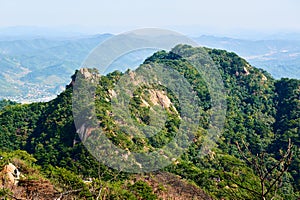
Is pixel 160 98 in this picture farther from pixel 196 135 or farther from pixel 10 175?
pixel 10 175

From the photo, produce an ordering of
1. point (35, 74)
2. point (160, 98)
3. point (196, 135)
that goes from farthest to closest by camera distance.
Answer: point (35, 74) → point (160, 98) → point (196, 135)

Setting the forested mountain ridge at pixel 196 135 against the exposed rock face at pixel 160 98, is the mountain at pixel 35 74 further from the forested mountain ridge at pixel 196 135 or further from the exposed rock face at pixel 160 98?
the exposed rock face at pixel 160 98

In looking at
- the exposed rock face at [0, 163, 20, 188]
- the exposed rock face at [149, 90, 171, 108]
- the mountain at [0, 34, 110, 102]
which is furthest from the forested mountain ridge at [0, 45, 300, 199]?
the mountain at [0, 34, 110, 102]

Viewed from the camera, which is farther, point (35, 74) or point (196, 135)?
point (35, 74)

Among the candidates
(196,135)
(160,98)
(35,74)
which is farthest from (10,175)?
(35,74)

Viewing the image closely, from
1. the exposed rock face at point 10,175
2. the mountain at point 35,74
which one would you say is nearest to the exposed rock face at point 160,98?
the exposed rock face at point 10,175

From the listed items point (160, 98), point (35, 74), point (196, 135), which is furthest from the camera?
point (35, 74)

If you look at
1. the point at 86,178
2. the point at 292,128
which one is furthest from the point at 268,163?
the point at 86,178

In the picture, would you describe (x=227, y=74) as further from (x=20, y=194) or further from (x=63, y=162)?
(x=20, y=194)
